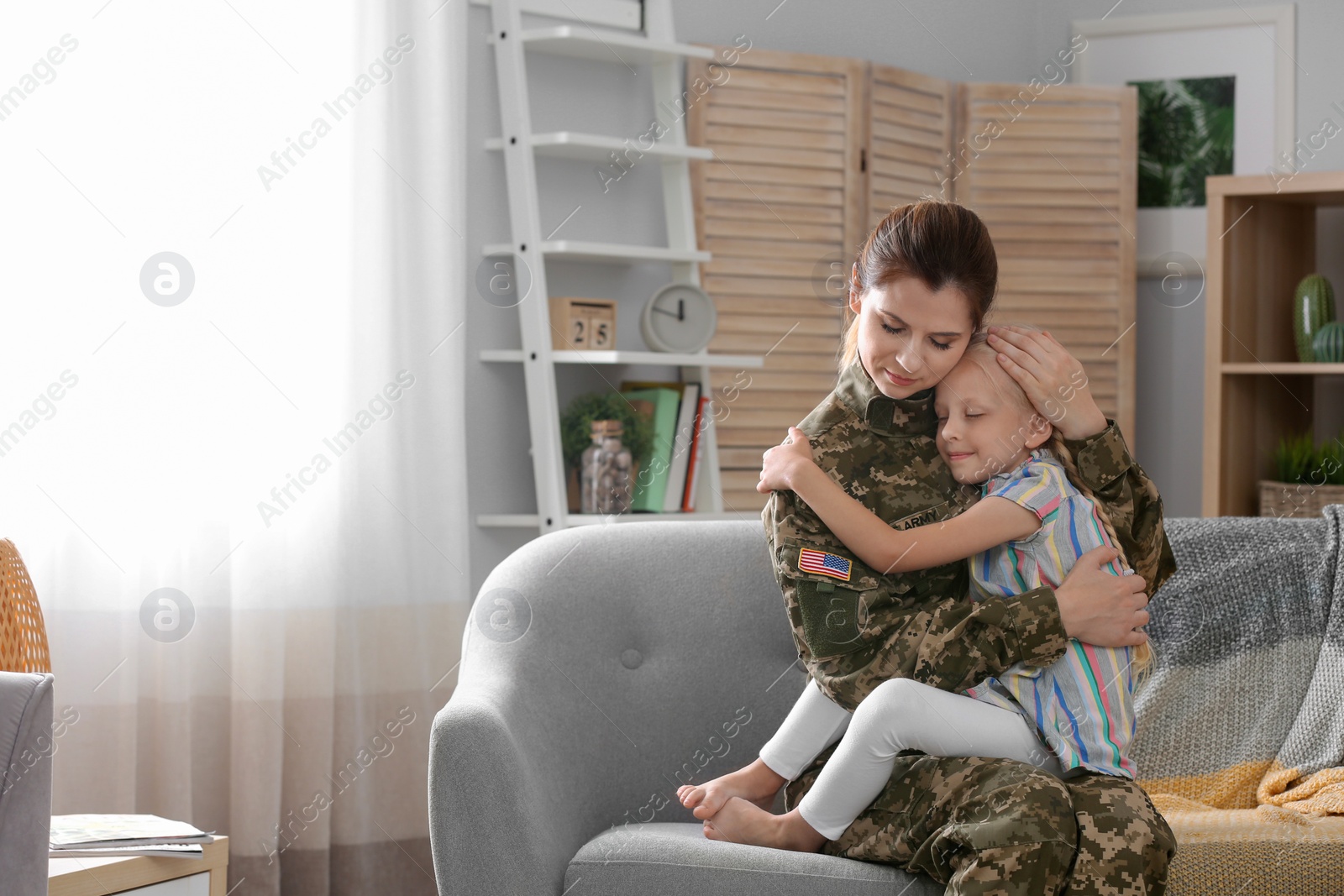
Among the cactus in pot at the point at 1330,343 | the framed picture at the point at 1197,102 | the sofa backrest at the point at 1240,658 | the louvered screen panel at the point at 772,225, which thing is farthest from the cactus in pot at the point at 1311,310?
the sofa backrest at the point at 1240,658

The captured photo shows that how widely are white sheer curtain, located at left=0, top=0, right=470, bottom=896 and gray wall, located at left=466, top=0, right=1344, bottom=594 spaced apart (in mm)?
136

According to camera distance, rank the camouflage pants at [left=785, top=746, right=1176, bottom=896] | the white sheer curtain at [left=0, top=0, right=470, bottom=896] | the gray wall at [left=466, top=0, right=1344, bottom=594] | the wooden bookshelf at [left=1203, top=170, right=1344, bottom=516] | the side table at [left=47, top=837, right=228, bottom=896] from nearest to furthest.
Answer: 1. the camouflage pants at [left=785, top=746, right=1176, bottom=896]
2. the side table at [left=47, top=837, right=228, bottom=896]
3. the white sheer curtain at [left=0, top=0, right=470, bottom=896]
4. the gray wall at [left=466, top=0, right=1344, bottom=594]
5. the wooden bookshelf at [left=1203, top=170, right=1344, bottom=516]

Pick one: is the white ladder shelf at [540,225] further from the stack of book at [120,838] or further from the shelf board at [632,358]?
the stack of book at [120,838]

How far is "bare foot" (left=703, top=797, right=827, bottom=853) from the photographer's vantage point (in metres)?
1.53

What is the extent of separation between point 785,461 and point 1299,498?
1881 millimetres

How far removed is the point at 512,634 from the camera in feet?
5.75

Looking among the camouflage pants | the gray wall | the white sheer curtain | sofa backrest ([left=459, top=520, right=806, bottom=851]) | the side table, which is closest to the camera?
Result: the camouflage pants

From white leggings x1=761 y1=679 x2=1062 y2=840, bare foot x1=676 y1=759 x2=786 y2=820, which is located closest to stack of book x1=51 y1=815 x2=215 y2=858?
bare foot x1=676 y1=759 x2=786 y2=820

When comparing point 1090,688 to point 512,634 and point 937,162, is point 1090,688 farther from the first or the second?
point 937,162

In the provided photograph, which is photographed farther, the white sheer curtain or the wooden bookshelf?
the wooden bookshelf

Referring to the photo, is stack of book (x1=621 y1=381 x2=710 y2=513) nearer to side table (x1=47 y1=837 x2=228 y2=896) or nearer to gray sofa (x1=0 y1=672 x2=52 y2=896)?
side table (x1=47 y1=837 x2=228 y2=896)

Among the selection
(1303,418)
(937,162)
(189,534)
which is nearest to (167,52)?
(189,534)

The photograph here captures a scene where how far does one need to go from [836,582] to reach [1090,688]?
310mm

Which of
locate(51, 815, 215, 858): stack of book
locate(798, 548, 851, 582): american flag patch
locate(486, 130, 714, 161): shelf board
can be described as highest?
locate(486, 130, 714, 161): shelf board
